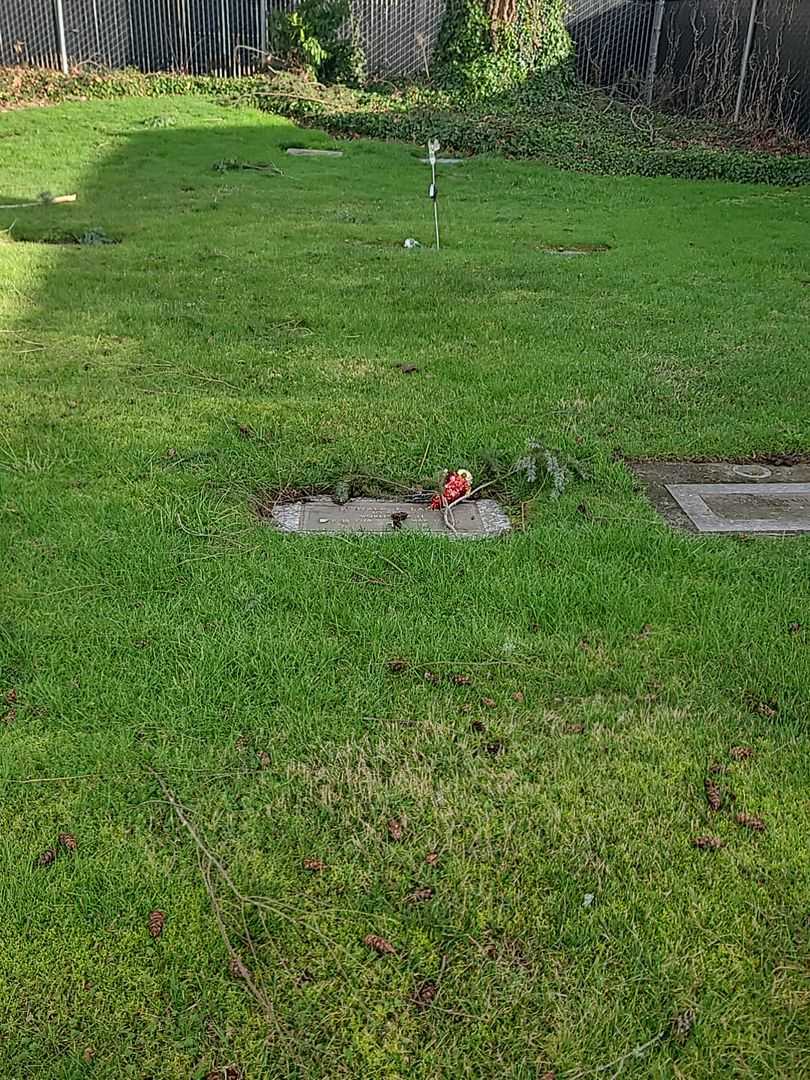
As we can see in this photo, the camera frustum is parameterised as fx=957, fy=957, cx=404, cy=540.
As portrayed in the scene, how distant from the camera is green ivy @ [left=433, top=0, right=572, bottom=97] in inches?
575

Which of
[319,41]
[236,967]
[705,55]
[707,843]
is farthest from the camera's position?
[319,41]

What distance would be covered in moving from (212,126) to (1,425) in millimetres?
9954

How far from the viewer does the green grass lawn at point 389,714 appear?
1.73 metres

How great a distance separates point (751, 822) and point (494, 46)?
15.1 metres

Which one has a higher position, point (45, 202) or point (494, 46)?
point (494, 46)

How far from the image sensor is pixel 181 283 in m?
6.16

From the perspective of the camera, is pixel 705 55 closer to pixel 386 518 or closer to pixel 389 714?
pixel 386 518

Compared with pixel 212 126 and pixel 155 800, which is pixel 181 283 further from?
pixel 212 126

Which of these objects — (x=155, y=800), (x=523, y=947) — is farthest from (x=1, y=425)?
(x=523, y=947)

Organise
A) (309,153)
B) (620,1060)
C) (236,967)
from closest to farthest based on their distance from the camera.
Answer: (620,1060), (236,967), (309,153)

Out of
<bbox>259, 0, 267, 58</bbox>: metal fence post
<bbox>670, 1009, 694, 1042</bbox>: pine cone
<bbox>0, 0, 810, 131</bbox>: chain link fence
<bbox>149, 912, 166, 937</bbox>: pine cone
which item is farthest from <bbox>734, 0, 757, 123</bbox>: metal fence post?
<bbox>149, 912, 166, 937</bbox>: pine cone

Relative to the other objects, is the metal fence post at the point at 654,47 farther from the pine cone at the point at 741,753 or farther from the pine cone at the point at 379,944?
the pine cone at the point at 379,944

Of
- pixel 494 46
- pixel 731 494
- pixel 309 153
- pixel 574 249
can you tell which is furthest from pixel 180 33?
pixel 731 494

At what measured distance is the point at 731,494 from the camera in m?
3.65
